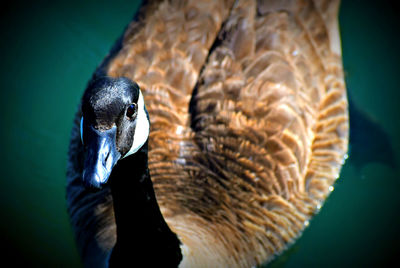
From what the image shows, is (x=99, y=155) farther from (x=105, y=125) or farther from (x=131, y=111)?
(x=131, y=111)

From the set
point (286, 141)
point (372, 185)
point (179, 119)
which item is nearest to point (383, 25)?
point (372, 185)

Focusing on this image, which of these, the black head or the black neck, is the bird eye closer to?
the black head

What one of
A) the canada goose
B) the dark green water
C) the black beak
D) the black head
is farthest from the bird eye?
the dark green water

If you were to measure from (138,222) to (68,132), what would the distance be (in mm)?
2940

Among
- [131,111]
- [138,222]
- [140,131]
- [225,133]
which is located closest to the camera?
[131,111]

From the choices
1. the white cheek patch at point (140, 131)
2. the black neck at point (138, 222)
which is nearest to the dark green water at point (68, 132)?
the black neck at point (138, 222)

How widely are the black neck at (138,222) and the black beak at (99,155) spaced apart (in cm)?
33

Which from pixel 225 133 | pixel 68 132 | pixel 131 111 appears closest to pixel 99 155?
pixel 131 111

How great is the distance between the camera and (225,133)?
2.53m

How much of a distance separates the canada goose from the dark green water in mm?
924

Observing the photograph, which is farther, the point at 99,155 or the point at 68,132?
the point at 68,132

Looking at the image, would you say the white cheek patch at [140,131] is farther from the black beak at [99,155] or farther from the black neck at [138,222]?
the black beak at [99,155]

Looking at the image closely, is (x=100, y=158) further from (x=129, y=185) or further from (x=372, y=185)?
(x=372, y=185)

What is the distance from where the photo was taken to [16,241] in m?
3.56
